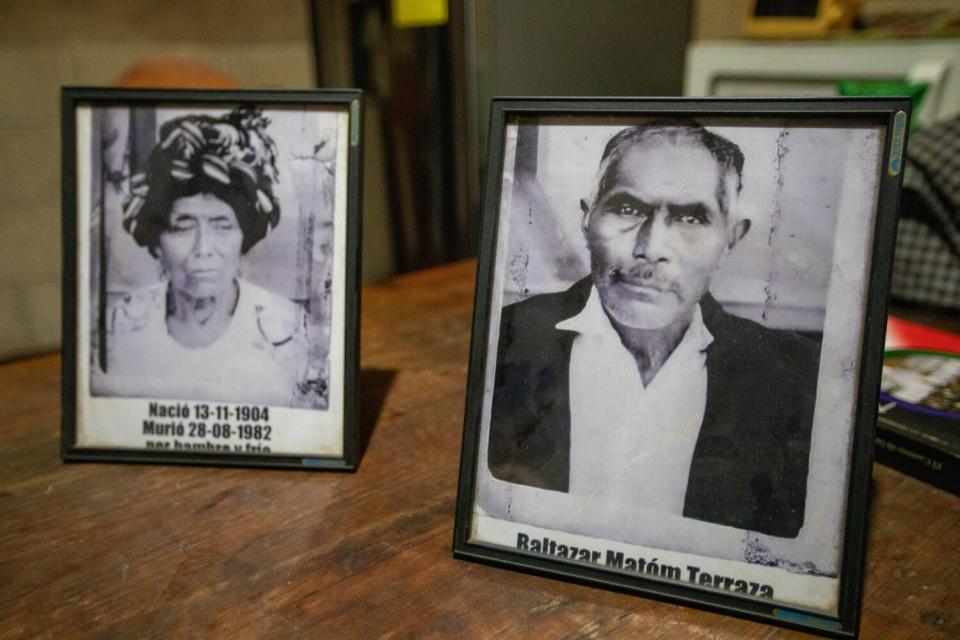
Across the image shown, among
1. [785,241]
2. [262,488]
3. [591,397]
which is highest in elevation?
[785,241]

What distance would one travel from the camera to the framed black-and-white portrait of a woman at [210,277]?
0.74 meters

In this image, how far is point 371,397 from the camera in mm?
911

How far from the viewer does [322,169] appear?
74 cm

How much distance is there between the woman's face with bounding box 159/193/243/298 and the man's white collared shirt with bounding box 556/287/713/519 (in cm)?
36

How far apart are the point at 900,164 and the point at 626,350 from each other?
235 millimetres

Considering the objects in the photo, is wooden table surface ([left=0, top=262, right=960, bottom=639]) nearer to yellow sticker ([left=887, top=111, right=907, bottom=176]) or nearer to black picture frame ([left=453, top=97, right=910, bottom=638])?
black picture frame ([left=453, top=97, right=910, bottom=638])

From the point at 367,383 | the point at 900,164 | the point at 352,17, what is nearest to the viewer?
the point at 900,164

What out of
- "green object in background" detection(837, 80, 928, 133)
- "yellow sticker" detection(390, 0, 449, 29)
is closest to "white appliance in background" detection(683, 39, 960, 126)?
"green object in background" detection(837, 80, 928, 133)

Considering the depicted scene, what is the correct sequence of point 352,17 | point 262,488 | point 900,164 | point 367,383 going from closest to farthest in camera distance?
point 900,164 < point 262,488 < point 367,383 < point 352,17

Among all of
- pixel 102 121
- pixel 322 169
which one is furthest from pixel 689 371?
pixel 102 121

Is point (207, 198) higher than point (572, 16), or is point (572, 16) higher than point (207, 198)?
point (572, 16)

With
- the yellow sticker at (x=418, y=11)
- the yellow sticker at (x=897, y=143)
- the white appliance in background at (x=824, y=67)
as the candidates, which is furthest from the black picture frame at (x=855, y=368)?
the white appliance in background at (x=824, y=67)

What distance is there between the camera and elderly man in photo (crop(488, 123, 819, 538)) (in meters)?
0.56

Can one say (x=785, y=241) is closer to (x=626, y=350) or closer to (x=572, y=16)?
(x=626, y=350)
